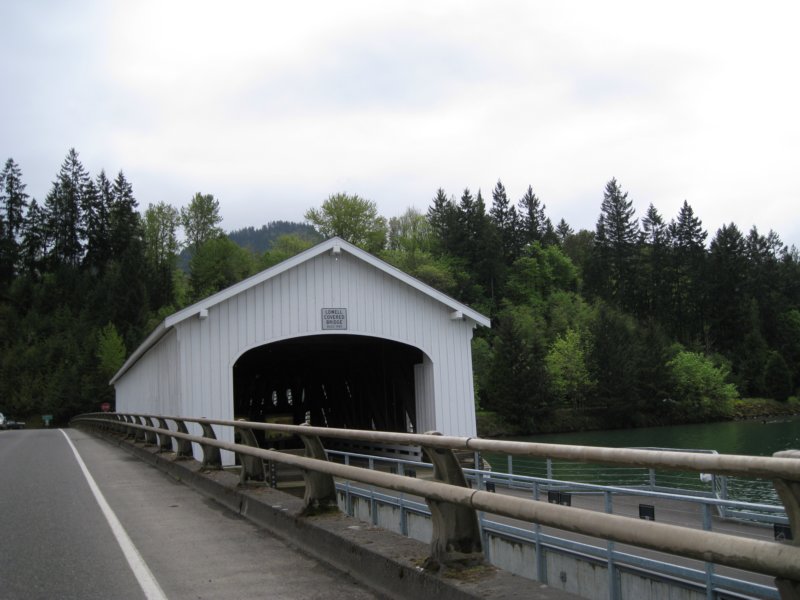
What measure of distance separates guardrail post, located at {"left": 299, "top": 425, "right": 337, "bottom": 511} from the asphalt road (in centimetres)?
41

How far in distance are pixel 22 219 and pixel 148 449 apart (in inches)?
3958

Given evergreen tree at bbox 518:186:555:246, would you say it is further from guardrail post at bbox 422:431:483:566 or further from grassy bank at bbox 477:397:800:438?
guardrail post at bbox 422:431:483:566

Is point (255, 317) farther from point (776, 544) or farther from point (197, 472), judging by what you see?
point (776, 544)

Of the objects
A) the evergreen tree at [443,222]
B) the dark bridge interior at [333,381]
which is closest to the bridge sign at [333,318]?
the dark bridge interior at [333,381]

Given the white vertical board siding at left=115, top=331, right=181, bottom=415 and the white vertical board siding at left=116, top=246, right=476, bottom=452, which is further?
the white vertical board siding at left=115, top=331, right=181, bottom=415

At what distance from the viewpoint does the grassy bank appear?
57156mm

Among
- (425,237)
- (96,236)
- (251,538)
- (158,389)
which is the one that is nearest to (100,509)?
(251,538)

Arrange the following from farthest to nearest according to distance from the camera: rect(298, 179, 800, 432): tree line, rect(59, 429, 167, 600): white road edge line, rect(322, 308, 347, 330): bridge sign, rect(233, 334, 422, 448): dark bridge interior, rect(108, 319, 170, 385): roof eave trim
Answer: rect(298, 179, 800, 432): tree line, rect(233, 334, 422, 448): dark bridge interior, rect(322, 308, 347, 330): bridge sign, rect(108, 319, 170, 385): roof eave trim, rect(59, 429, 167, 600): white road edge line

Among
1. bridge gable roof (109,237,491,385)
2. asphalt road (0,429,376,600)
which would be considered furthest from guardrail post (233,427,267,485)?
bridge gable roof (109,237,491,385)

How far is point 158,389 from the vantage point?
20062mm

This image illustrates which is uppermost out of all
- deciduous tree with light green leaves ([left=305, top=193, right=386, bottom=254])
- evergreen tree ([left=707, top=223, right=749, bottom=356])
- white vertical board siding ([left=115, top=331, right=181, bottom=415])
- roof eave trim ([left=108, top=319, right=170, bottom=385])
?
deciduous tree with light green leaves ([left=305, top=193, right=386, bottom=254])

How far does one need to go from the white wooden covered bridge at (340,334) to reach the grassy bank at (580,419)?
115 ft

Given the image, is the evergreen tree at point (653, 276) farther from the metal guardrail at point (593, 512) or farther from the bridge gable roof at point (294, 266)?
the metal guardrail at point (593, 512)

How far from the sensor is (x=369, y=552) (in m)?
4.74
